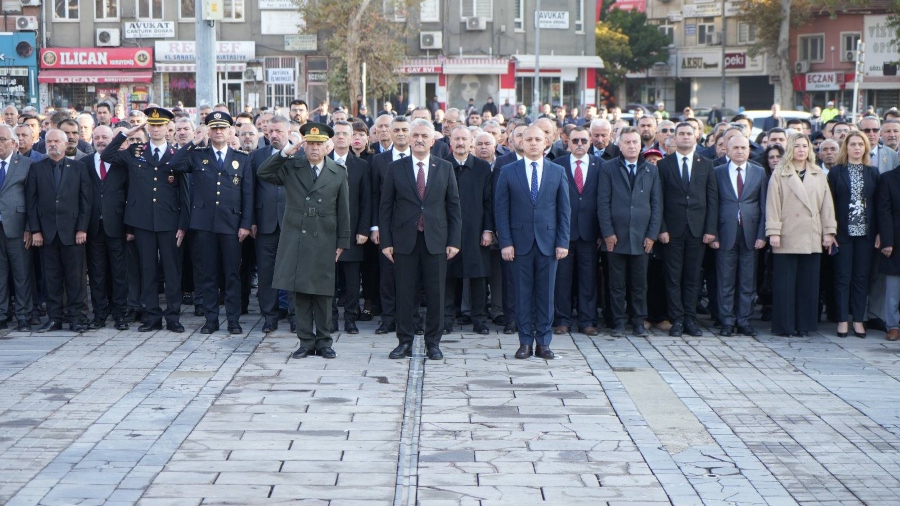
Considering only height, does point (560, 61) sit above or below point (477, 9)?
below

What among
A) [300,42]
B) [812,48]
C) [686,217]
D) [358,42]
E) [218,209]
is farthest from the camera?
[812,48]

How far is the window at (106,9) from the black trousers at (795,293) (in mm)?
41589

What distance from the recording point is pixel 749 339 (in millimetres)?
12352

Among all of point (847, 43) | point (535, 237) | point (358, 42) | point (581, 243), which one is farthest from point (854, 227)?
point (847, 43)

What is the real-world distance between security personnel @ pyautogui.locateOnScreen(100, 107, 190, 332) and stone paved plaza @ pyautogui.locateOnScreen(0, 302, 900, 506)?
1.81ft

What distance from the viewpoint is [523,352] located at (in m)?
10.9

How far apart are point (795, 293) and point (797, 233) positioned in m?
0.64

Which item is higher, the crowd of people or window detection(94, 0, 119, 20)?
window detection(94, 0, 119, 20)

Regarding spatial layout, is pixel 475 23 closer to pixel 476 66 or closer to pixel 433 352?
pixel 476 66

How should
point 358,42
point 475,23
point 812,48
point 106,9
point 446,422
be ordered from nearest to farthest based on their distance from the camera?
point 446,422 → point 358,42 → point 106,9 → point 475,23 → point 812,48

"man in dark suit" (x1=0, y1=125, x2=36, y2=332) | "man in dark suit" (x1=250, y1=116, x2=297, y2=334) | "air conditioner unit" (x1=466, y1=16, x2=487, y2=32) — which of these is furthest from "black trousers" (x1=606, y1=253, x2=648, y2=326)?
"air conditioner unit" (x1=466, y1=16, x2=487, y2=32)

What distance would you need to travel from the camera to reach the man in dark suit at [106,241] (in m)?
12.4

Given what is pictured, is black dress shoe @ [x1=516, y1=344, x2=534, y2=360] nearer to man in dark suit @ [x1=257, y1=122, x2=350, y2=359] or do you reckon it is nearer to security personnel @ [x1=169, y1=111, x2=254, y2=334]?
man in dark suit @ [x1=257, y1=122, x2=350, y2=359]

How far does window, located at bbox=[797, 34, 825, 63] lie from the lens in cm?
6203
